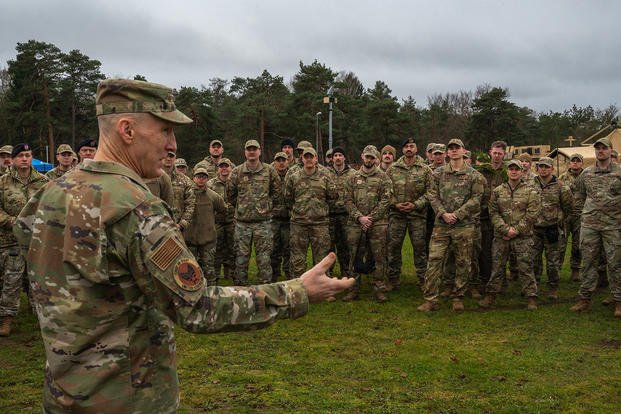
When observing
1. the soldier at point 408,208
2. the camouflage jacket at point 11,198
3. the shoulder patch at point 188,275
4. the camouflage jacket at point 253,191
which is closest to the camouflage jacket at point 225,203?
the camouflage jacket at point 253,191

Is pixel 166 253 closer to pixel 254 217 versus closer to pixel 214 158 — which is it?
pixel 254 217

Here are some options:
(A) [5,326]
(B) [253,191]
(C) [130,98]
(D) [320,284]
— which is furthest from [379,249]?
(C) [130,98]

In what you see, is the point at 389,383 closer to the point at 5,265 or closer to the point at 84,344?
the point at 84,344

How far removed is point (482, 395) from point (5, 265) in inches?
234

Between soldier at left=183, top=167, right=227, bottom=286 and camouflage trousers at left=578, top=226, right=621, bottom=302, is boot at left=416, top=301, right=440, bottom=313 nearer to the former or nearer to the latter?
camouflage trousers at left=578, top=226, right=621, bottom=302

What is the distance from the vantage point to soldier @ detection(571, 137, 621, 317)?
7.77m

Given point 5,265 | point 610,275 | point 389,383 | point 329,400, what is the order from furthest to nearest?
point 610,275, point 5,265, point 389,383, point 329,400

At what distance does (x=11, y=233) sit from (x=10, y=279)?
59cm

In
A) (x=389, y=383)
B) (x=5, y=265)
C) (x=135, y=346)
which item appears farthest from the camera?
(x=5, y=265)

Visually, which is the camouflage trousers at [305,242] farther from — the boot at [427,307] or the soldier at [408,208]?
the boot at [427,307]

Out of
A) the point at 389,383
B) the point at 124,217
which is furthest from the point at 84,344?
the point at 389,383

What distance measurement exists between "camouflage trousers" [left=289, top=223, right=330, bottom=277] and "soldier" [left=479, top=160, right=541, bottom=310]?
2573mm

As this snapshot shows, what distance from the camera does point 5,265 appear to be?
706 cm

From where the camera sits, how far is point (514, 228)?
26.6ft
